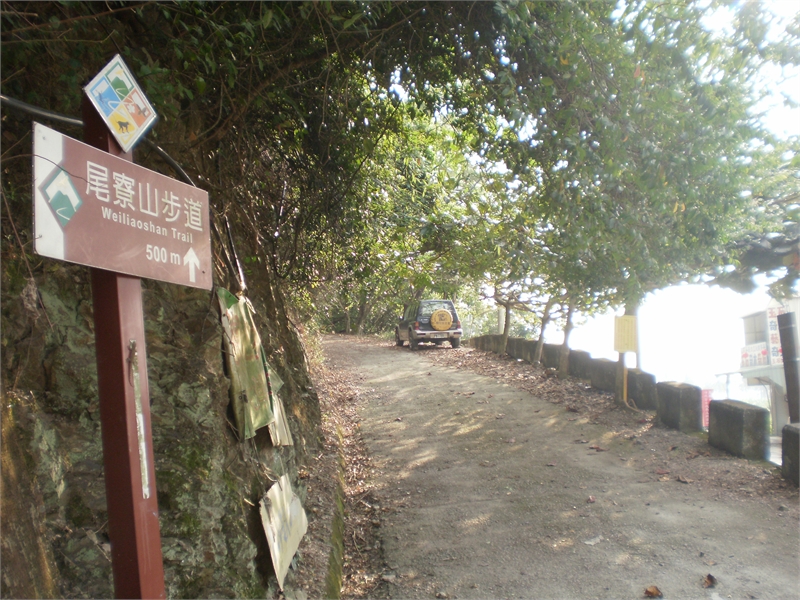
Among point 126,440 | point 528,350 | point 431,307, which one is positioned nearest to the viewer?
point 126,440

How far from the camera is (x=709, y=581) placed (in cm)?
417

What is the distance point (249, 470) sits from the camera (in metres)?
3.82

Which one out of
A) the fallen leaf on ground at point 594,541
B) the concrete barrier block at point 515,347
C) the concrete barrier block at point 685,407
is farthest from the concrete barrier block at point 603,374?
the fallen leaf on ground at point 594,541

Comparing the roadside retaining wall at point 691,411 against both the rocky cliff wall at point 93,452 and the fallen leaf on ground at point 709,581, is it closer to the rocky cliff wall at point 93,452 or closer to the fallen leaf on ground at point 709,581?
the fallen leaf on ground at point 709,581

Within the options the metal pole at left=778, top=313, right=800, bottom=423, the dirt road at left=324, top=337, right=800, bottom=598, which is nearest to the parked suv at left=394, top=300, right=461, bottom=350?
the dirt road at left=324, top=337, right=800, bottom=598

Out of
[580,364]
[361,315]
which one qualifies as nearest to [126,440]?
[580,364]

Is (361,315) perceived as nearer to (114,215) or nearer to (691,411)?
(691,411)

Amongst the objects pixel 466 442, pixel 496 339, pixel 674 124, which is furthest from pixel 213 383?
pixel 496 339

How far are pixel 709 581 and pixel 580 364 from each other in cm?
804

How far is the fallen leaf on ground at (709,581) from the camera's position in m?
4.14

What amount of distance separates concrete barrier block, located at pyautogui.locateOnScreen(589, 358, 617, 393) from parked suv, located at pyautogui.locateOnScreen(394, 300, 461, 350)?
9791 mm

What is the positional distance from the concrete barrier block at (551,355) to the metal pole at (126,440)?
12.8 metres

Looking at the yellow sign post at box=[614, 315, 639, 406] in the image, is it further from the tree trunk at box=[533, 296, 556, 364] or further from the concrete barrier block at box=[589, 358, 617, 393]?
the tree trunk at box=[533, 296, 556, 364]

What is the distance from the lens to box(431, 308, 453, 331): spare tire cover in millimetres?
20781
